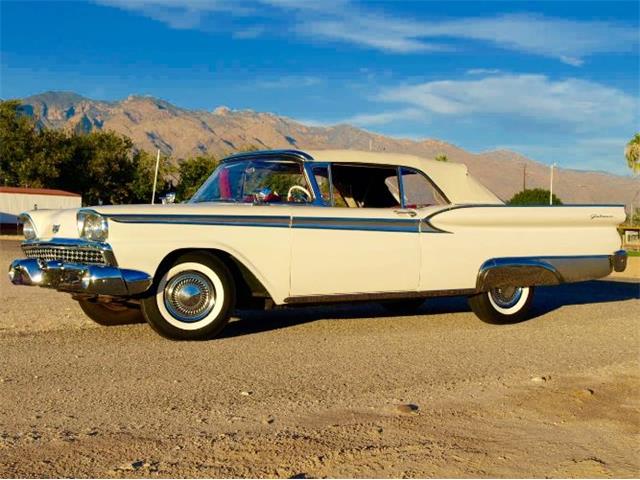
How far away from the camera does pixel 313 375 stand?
5477 mm

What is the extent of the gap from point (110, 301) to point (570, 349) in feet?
12.8

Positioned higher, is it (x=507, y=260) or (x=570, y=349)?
(x=507, y=260)

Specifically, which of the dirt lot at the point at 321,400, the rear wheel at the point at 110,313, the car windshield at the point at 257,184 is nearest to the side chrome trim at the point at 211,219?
the car windshield at the point at 257,184

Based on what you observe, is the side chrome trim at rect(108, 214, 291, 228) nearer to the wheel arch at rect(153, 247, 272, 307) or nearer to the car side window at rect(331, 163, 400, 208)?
the wheel arch at rect(153, 247, 272, 307)

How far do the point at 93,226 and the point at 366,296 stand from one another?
246 centimetres

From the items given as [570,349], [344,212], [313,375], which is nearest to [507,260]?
[570,349]

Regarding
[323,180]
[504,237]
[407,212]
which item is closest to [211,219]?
[323,180]

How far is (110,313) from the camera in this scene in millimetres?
7559

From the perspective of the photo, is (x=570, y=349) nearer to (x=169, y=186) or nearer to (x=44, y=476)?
(x=44, y=476)

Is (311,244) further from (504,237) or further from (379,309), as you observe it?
(379,309)

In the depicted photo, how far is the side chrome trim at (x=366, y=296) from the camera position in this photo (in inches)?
273

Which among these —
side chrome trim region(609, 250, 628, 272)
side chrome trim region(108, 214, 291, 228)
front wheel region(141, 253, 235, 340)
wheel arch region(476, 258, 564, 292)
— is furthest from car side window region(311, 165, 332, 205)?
side chrome trim region(609, 250, 628, 272)

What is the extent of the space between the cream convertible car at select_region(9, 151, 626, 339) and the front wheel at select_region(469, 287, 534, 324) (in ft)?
0.04

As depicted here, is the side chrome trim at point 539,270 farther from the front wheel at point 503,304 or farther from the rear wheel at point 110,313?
the rear wheel at point 110,313
